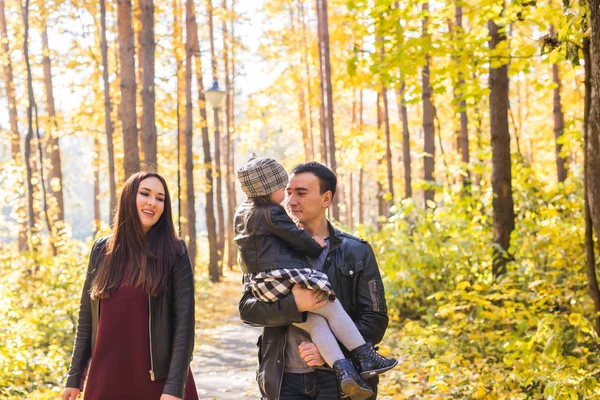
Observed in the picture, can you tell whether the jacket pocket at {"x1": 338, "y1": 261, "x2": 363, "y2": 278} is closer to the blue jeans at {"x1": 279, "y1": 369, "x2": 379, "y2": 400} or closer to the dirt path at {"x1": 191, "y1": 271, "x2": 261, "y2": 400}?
the blue jeans at {"x1": 279, "y1": 369, "x2": 379, "y2": 400}

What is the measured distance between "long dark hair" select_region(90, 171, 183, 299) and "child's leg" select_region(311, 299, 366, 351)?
90 cm

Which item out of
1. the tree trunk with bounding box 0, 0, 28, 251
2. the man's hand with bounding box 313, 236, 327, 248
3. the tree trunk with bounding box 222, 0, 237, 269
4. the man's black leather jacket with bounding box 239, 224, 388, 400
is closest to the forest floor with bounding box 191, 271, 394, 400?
the man's black leather jacket with bounding box 239, 224, 388, 400

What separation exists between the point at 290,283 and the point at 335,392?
0.55 meters

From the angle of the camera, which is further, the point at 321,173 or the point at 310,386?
the point at 321,173

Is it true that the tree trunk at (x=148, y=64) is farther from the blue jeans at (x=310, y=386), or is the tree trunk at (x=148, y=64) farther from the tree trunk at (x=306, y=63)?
the tree trunk at (x=306, y=63)

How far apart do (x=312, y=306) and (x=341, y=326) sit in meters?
0.18

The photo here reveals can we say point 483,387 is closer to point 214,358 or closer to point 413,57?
point 413,57

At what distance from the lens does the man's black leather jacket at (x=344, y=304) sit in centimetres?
318

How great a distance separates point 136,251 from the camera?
357 cm

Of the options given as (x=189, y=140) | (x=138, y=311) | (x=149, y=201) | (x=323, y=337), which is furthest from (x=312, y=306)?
(x=189, y=140)

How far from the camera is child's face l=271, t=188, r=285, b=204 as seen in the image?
3369mm

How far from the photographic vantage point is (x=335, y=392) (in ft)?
10.3

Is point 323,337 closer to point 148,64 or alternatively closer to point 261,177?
Result: point 261,177

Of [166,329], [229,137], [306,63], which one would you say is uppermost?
[306,63]
